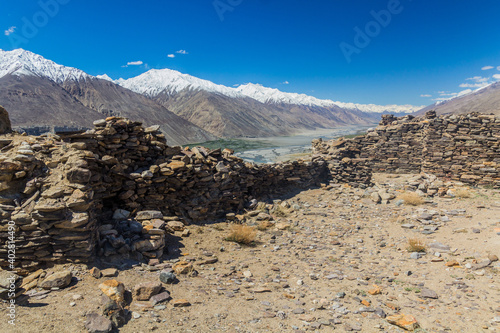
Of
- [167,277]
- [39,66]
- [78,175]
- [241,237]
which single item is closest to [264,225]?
[241,237]

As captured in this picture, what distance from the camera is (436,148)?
1329cm

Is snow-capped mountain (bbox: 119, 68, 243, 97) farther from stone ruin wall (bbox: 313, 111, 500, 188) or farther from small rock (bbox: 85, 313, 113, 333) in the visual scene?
small rock (bbox: 85, 313, 113, 333)

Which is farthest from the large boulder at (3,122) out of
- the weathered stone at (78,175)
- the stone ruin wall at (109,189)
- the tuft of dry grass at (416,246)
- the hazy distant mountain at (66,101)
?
the hazy distant mountain at (66,101)

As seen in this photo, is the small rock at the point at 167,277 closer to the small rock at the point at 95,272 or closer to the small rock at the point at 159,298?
the small rock at the point at 159,298

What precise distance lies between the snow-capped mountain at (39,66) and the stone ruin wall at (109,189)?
121968mm

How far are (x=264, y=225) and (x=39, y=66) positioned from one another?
492 ft

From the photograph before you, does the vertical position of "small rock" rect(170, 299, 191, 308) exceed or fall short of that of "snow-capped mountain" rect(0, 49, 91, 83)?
it falls short

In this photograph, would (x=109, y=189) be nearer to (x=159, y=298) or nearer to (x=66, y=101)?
(x=159, y=298)

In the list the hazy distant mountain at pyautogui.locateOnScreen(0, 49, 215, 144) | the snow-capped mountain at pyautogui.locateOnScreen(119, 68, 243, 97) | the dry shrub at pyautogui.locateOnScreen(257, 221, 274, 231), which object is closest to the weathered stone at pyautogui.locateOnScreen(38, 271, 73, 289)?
the dry shrub at pyautogui.locateOnScreen(257, 221, 274, 231)

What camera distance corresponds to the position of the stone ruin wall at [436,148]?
40.2 feet

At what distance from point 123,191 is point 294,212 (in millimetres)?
5696

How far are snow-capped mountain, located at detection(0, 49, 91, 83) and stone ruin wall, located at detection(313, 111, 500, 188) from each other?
123 m

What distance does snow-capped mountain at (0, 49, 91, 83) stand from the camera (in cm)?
9938

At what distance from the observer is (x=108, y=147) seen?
696 centimetres
